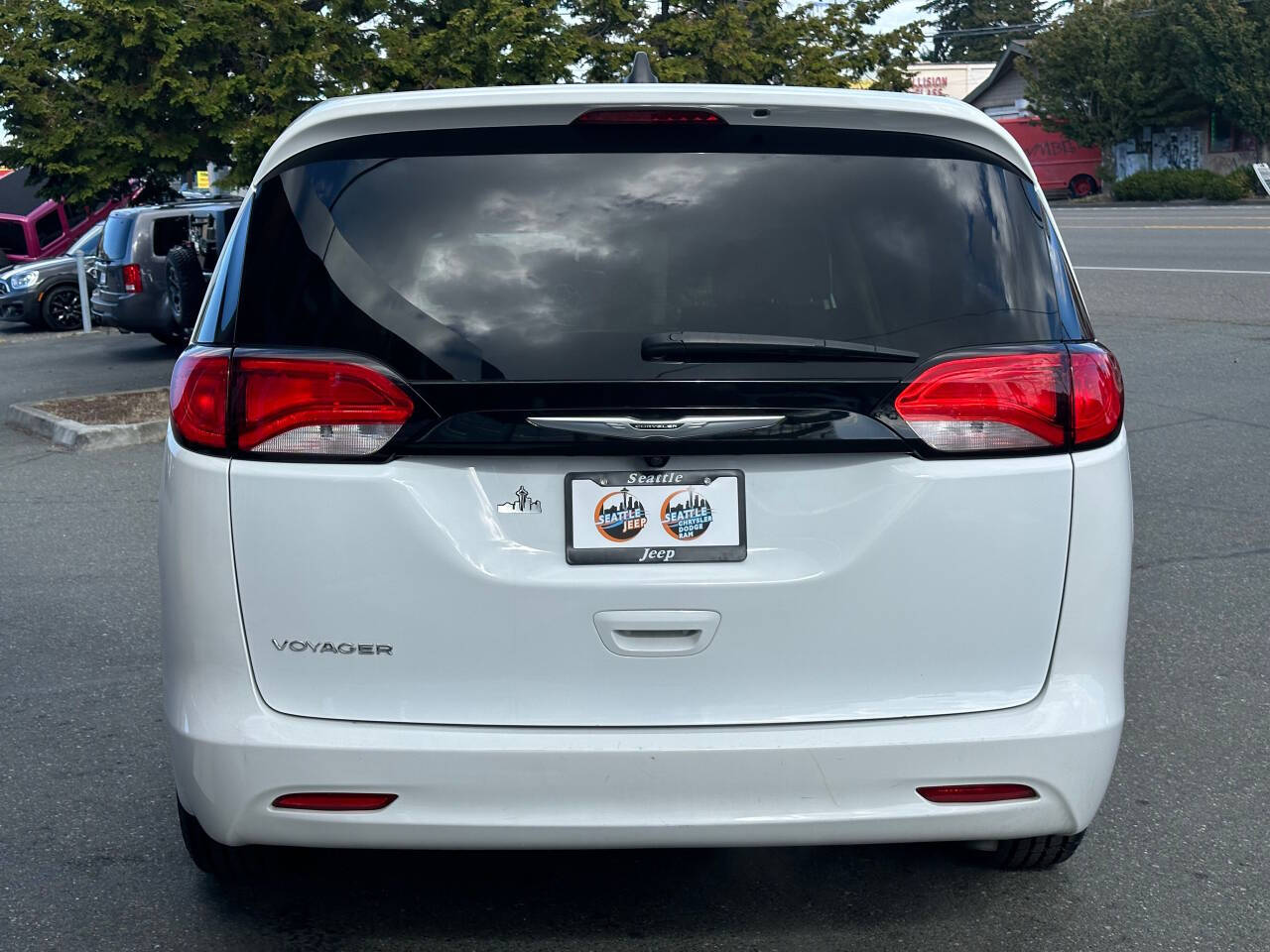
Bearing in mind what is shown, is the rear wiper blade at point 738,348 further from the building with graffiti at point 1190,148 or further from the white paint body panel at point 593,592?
the building with graffiti at point 1190,148

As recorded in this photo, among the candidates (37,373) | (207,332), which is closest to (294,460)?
(207,332)

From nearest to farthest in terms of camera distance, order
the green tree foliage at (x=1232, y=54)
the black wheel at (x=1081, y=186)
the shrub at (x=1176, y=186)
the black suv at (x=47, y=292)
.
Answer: the black suv at (x=47, y=292), the shrub at (x=1176, y=186), the green tree foliage at (x=1232, y=54), the black wheel at (x=1081, y=186)

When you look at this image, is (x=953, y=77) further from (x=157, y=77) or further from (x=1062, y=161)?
(x=157, y=77)

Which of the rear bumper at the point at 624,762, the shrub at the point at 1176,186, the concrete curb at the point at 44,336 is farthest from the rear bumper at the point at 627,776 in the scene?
the shrub at the point at 1176,186

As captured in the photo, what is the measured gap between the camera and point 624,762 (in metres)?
2.85

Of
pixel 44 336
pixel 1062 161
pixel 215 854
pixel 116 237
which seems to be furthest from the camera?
pixel 1062 161

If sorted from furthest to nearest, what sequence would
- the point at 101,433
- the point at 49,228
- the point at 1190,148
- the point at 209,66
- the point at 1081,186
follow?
the point at 1081,186
the point at 1190,148
the point at 49,228
the point at 209,66
the point at 101,433

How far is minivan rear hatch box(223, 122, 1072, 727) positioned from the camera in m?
2.83

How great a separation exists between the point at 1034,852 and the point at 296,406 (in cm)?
193

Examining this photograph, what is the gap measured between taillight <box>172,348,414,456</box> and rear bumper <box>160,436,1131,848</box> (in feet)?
0.29

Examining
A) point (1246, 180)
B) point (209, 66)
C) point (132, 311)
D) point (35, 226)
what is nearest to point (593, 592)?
point (209, 66)

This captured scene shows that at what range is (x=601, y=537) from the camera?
2842 millimetres

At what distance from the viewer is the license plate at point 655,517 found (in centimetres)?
284

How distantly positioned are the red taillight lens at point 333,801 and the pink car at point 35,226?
22952 mm
